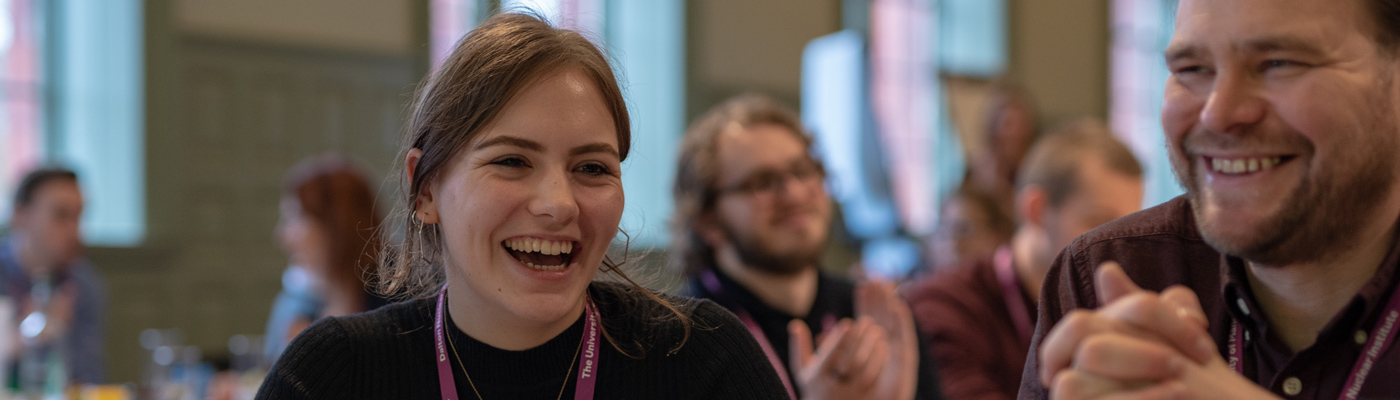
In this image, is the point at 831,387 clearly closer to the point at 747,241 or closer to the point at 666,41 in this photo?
the point at 747,241

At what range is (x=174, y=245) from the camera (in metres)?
5.27

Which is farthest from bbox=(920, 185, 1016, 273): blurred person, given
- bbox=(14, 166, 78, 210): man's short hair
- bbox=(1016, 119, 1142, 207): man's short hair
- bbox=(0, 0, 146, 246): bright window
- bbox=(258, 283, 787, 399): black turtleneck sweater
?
bbox=(0, 0, 146, 246): bright window

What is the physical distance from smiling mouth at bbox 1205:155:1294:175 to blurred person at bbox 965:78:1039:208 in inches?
181

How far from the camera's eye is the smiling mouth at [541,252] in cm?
125

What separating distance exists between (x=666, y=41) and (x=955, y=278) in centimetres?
494

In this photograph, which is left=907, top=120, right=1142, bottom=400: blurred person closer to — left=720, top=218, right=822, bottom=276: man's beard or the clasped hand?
left=720, top=218, right=822, bottom=276: man's beard

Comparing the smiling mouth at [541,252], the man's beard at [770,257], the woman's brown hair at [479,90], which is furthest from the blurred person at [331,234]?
the smiling mouth at [541,252]

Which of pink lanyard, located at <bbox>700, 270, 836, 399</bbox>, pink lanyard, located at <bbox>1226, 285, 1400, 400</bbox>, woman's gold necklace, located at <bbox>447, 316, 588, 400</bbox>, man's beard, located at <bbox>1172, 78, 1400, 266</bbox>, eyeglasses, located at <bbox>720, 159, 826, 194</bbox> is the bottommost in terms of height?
pink lanyard, located at <bbox>700, 270, 836, 399</bbox>

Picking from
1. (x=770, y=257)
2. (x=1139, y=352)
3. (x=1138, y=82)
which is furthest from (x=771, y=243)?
(x=1138, y=82)

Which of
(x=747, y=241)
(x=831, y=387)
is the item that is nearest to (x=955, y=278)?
(x=747, y=241)

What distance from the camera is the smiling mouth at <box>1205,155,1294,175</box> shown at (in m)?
1.03

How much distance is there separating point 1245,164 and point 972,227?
3404 millimetres

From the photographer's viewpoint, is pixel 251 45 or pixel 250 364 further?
pixel 251 45

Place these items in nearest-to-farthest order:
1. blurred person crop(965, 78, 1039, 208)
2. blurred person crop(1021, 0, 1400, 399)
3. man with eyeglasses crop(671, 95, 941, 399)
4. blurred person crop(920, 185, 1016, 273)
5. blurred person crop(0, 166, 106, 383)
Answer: blurred person crop(1021, 0, 1400, 399), man with eyeglasses crop(671, 95, 941, 399), blurred person crop(0, 166, 106, 383), blurred person crop(920, 185, 1016, 273), blurred person crop(965, 78, 1039, 208)
